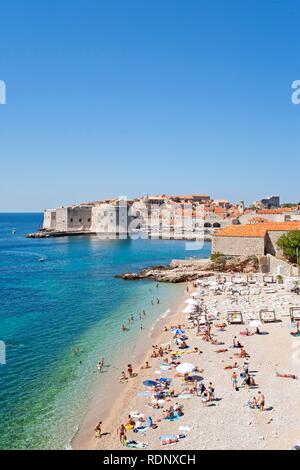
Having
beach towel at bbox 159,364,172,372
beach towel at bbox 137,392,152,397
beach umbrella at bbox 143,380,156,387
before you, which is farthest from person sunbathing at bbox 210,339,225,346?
beach towel at bbox 137,392,152,397

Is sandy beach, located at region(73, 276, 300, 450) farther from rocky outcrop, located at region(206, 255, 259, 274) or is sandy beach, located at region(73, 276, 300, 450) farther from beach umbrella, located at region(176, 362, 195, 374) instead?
rocky outcrop, located at region(206, 255, 259, 274)

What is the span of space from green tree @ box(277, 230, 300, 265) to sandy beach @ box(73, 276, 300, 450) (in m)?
12.9

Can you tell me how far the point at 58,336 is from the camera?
1892 centimetres

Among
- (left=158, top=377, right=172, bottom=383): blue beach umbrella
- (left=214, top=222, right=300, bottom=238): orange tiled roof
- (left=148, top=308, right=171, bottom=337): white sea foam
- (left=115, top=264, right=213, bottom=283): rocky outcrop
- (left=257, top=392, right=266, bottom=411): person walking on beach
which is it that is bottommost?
(left=158, top=377, right=172, bottom=383): blue beach umbrella

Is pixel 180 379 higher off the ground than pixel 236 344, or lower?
lower

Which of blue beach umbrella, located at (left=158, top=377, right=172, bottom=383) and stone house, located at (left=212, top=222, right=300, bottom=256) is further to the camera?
stone house, located at (left=212, top=222, right=300, bottom=256)

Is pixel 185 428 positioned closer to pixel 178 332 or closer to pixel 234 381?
pixel 234 381

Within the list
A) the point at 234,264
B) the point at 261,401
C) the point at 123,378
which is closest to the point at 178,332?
the point at 123,378

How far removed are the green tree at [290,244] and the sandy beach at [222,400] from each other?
1291 cm

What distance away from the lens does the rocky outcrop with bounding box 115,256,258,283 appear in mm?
32906

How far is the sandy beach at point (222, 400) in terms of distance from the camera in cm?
969

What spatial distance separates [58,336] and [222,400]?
9.35 metres

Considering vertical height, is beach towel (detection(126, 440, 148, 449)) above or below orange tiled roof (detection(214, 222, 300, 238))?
below

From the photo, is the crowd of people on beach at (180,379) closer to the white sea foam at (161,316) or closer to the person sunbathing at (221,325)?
the person sunbathing at (221,325)
